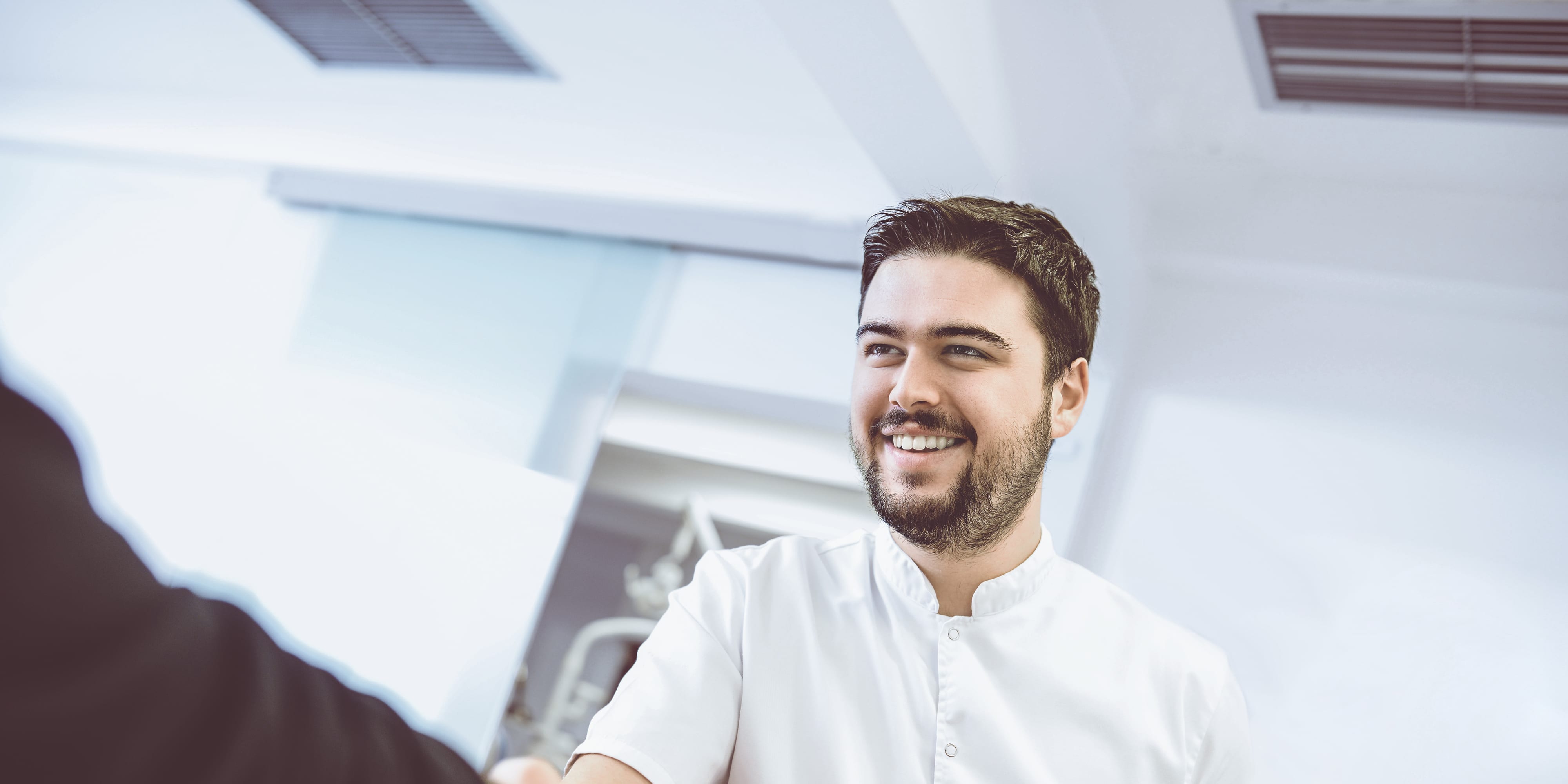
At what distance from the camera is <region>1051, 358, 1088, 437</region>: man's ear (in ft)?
5.09

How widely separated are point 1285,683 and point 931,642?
1407 millimetres

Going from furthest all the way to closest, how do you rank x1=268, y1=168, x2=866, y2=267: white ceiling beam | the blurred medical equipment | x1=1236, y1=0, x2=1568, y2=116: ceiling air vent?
1. the blurred medical equipment
2. x1=268, y1=168, x2=866, y2=267: white ceiling beam
3. x1=1236, y1=0, x2=1568, y2=116: ceiling air vent

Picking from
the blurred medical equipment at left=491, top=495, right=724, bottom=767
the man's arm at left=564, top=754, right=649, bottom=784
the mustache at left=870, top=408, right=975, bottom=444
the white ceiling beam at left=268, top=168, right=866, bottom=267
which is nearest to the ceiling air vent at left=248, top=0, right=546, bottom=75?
the white ceiling beam at left=268, top=168, right=866, bottom=267

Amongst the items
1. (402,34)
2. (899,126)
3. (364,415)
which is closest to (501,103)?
(402,34)

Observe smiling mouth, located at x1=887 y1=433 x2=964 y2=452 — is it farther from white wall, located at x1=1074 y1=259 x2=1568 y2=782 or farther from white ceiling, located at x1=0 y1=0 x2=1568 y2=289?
white wall, located at x1=1074 y1=259 x2=1568 y2=782

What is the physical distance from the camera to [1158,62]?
2289mm

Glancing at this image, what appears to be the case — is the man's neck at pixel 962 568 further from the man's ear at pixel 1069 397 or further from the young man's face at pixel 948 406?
the man's ear at pixel 1069 397

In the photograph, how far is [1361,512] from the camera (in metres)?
2.46

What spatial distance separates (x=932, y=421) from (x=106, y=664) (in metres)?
1.18

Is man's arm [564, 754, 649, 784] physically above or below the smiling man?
below

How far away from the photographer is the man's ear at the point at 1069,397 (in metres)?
1.55

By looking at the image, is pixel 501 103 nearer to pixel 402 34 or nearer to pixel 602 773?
pixel 402 34

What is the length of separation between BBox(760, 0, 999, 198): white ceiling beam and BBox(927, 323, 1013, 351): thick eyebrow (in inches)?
23.8

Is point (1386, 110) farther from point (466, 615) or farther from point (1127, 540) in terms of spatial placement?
point (466, 615)
